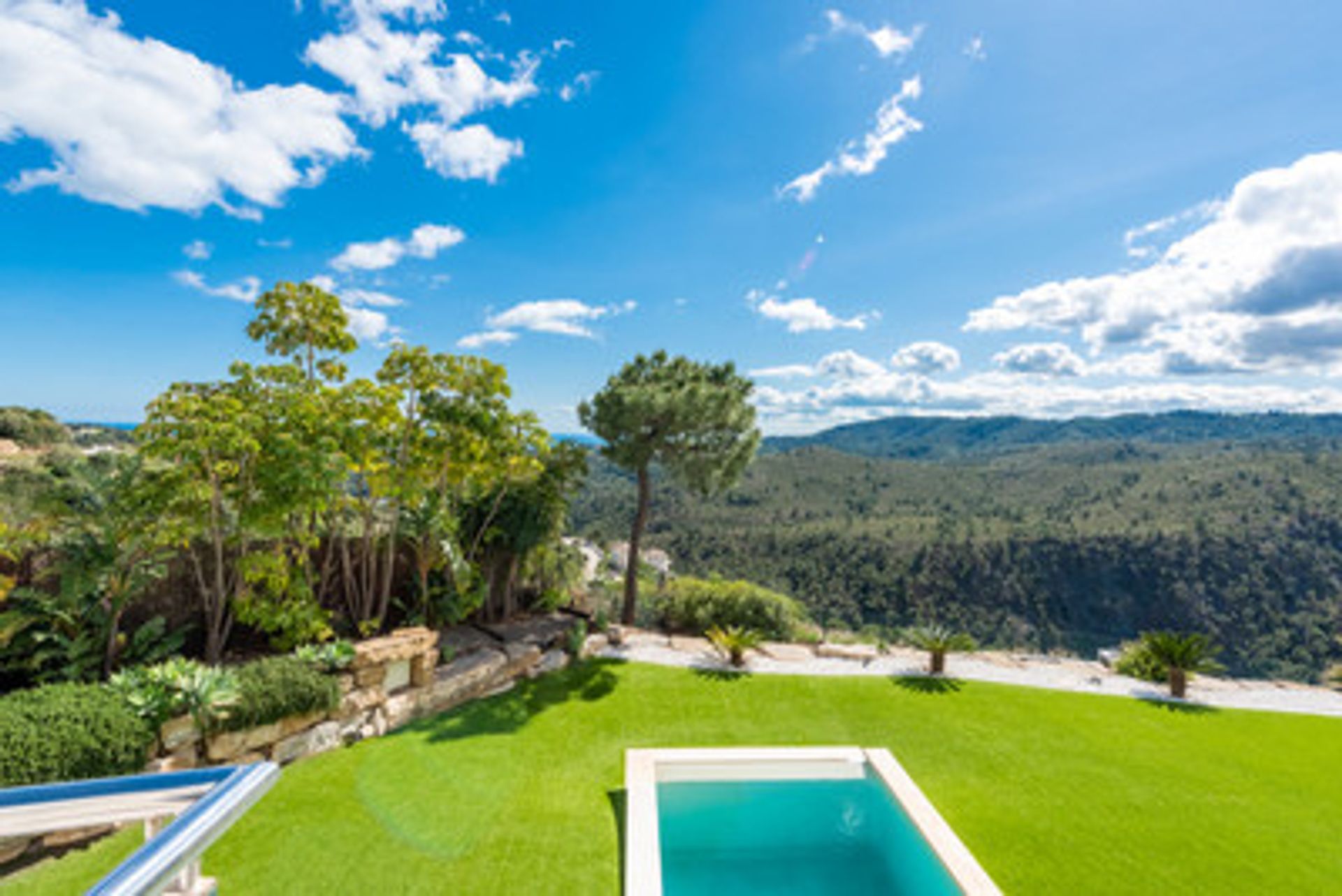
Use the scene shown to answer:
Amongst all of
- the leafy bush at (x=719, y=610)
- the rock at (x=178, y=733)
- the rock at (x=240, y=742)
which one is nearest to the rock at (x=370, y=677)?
the rock at (x=240, y=742)

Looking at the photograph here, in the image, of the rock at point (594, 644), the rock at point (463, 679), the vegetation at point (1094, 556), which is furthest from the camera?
the vegetation at point (1094, 556)

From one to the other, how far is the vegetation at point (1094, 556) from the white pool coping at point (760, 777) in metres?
35.2

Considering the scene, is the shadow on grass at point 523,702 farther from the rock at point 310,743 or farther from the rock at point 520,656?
the rock at point 310,743

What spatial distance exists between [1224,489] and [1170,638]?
271ft

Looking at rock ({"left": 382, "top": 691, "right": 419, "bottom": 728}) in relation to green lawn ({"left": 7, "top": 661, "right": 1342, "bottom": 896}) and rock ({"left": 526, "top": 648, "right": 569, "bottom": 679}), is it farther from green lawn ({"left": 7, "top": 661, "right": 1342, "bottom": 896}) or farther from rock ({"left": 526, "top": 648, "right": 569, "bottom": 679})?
rock ({"left": 526, "top": 648, "right": 569, "bottom": 679})

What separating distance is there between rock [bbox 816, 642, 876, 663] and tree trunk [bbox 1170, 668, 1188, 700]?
171 inches

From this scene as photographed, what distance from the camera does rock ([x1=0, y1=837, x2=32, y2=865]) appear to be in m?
3.88

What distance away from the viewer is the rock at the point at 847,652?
9898mm

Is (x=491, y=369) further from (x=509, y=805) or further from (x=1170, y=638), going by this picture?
(x=1170, y=638)

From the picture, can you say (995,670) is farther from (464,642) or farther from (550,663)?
(464,642)

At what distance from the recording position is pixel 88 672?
5.55 meters

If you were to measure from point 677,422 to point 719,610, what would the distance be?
415 centimetres

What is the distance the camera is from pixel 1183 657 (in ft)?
28.8

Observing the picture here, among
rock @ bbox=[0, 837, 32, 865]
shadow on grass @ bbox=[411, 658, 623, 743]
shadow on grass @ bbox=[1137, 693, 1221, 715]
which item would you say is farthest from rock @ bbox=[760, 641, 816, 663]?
rock @ bbox=[0, 837, 32, 865]
